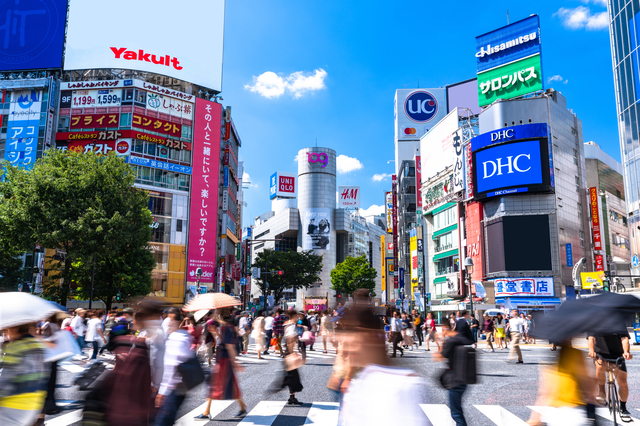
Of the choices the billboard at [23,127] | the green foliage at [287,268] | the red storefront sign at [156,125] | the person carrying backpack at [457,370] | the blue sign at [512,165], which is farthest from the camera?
the green foliage at [287,268]

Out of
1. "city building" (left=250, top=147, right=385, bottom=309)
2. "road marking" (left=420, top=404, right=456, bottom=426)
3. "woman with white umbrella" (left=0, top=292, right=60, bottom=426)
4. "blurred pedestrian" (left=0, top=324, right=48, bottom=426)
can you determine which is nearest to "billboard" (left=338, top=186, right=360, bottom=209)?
"city building" (left=250, top=147, right=385, bottom=309)

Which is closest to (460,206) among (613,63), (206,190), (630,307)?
(613,63)

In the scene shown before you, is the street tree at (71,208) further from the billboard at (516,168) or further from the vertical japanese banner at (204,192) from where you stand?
the billboard at (516,168)

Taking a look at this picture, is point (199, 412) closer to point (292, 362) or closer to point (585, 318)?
point (292, 362)

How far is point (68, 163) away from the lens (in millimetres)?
32312

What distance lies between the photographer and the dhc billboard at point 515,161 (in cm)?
4612

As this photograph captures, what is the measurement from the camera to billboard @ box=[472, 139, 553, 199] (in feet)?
151

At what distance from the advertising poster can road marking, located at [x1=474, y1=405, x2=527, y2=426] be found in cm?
10138

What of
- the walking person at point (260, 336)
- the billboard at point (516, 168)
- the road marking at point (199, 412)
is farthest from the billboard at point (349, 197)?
the road marking at point (199, 412)

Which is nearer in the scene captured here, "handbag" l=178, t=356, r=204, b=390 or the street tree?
"handbag" l=178, t=356, r=204, b=390

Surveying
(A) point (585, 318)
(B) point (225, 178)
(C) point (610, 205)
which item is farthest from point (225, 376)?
(C) point (610, 205)

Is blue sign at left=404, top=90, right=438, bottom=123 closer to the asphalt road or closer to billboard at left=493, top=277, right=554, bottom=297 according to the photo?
billboard at left=493, top=277, right=554, bottom=297

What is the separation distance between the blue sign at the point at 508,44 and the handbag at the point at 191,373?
53.1 metres

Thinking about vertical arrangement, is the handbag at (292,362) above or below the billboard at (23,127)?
below
